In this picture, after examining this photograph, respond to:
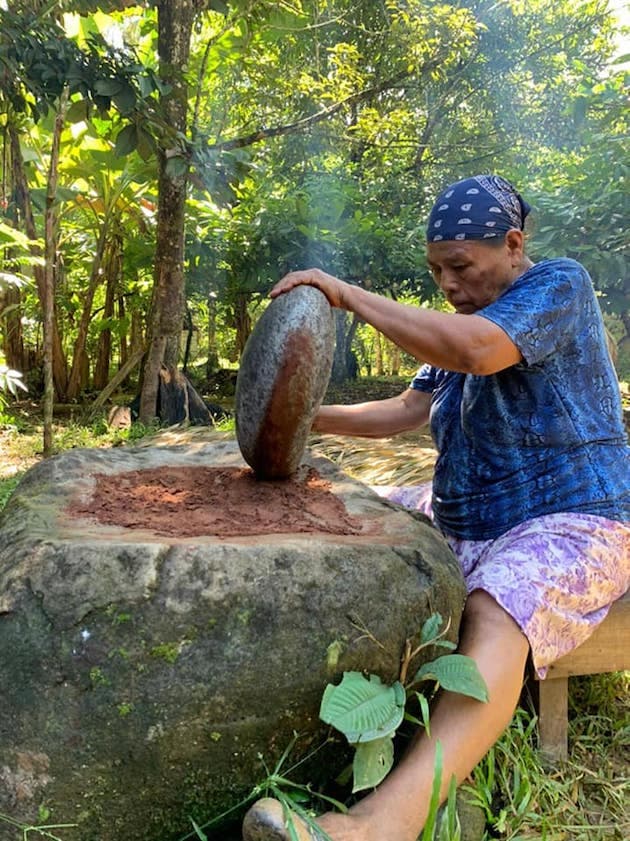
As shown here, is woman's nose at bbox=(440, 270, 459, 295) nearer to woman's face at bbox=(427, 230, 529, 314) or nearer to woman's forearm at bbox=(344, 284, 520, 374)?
woman's face at bbox=(427, 230, 529, 314)

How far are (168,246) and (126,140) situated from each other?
2020 mm

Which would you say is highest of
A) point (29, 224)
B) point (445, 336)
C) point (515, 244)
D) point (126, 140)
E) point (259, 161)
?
point (259, 161)

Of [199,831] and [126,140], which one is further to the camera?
[126,140]

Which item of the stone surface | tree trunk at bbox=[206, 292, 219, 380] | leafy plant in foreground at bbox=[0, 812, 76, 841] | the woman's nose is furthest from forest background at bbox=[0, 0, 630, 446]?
leafy plant in foreground at bbox=[0, 812, 76, 841]

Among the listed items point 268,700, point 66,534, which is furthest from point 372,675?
point 66,534

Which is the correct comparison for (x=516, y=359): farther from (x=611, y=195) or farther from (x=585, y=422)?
(x=611, y=195)

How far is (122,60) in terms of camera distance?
367 centimetres

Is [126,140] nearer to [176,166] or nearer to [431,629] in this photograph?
[176,166]

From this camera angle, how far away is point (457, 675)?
1.57 meters

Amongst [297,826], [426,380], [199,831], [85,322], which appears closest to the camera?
[297,826]

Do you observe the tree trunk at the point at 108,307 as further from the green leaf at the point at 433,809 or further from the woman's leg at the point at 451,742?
the green leaf at the point at 433,809

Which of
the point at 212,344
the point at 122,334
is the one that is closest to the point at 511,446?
the point at 122,334

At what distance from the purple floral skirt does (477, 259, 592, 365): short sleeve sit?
488mm

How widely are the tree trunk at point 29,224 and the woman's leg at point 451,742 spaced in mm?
5101
